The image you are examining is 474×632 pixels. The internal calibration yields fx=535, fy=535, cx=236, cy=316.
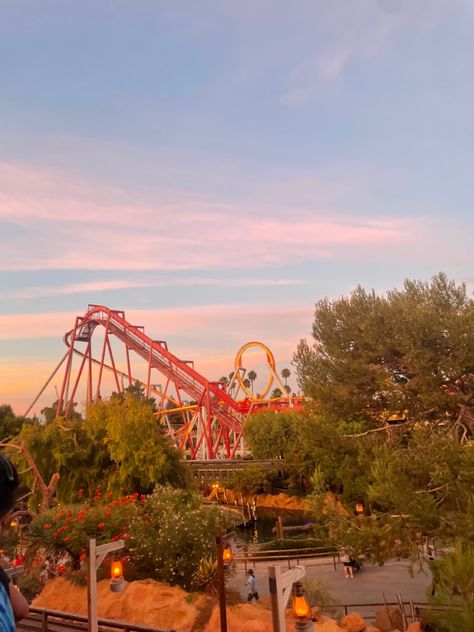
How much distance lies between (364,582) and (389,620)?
18.0ft

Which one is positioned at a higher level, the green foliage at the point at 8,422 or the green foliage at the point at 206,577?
the green foliage at the point at 8,422

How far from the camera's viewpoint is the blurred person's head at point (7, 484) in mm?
1399

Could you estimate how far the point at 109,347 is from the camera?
44.7 metres

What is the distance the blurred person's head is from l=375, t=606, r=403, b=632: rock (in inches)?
501

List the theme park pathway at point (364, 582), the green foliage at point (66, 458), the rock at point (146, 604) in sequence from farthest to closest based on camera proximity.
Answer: the green foliage at point (66, 458)
the theme park pathway at point (364, 582)
the rock at point (146, 604)

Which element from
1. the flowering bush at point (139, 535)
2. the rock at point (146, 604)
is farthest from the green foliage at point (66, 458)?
the rock at point (146, 604)

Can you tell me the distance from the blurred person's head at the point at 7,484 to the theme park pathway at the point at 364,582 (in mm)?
14914

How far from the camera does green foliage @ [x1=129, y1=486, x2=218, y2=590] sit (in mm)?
13039

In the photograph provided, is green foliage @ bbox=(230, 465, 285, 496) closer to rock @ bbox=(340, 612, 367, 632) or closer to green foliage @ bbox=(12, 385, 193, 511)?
green foliage @ bbox=(12, 385, 193, 511)

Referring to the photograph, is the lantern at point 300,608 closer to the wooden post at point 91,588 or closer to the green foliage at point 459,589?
the green foliage at point 459,589

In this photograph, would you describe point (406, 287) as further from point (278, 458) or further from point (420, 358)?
point (278, 458)

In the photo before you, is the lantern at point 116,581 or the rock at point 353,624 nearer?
the lantern at point 116,581

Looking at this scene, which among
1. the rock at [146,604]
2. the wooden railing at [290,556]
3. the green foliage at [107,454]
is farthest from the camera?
the green foliage at [107,454]

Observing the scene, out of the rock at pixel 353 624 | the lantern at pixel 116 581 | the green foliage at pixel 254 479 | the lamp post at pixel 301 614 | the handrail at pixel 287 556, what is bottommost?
the handrail at pixel 287 556
